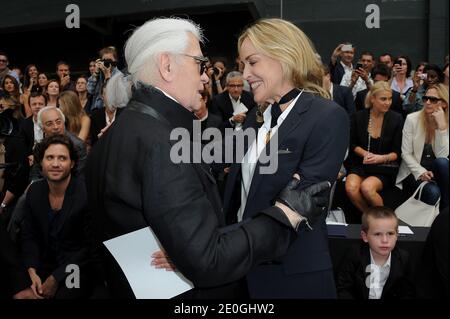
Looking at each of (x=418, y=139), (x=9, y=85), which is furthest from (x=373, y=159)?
(x=9, y=85)

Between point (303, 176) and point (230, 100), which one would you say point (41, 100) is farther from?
point (303, 176)

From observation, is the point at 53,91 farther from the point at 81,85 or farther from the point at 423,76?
the point at 423,76

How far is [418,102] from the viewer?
4.82 meters

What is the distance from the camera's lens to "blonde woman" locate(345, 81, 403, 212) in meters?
4.28

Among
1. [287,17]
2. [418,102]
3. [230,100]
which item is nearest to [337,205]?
[418,102]

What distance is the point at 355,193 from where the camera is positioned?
427 cm

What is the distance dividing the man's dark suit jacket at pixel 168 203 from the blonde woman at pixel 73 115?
3.54 meters

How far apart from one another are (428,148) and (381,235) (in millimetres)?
1740

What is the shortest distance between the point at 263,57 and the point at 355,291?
144 centimetres

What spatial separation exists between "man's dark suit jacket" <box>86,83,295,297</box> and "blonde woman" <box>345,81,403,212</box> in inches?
128

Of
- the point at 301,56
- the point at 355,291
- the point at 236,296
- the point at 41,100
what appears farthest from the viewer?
the point at 41,100

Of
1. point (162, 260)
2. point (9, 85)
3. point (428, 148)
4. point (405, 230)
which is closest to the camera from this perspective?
point (162, 260)

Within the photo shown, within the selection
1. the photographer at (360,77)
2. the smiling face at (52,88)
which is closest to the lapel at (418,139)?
the photographer at (360,77)

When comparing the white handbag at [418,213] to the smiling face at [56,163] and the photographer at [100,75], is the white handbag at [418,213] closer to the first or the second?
the smiling face at [56,163]
